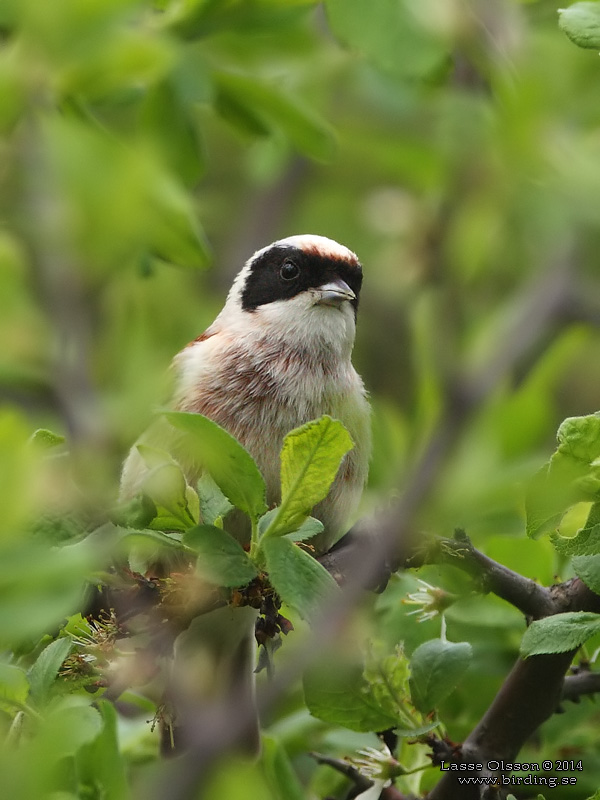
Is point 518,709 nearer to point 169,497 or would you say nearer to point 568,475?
point 568,475

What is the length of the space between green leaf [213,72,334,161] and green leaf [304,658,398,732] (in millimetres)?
1275

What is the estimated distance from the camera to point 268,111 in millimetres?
2838

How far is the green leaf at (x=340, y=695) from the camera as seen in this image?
A: 226 centimetres

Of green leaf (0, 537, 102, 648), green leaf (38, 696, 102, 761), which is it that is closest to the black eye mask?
green leaf (38, 696, 102, 761)

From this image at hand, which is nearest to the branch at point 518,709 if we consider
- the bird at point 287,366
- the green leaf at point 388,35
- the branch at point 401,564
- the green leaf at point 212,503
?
the branch at point 401,564

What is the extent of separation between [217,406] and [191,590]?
1690mm

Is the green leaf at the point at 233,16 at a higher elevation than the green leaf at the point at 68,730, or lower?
higher

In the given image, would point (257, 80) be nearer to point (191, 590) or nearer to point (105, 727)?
point (191, 590)

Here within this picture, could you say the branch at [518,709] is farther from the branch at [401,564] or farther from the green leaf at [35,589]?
the green leaf at [35,589]

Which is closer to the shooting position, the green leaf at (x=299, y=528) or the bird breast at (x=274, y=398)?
the green leaf at (x=299, y=528)

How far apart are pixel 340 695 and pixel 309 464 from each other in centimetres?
50

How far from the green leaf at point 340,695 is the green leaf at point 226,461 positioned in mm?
364

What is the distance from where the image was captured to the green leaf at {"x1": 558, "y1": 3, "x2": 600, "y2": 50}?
2.13 metres

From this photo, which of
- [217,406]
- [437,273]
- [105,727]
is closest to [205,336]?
[217,406]
